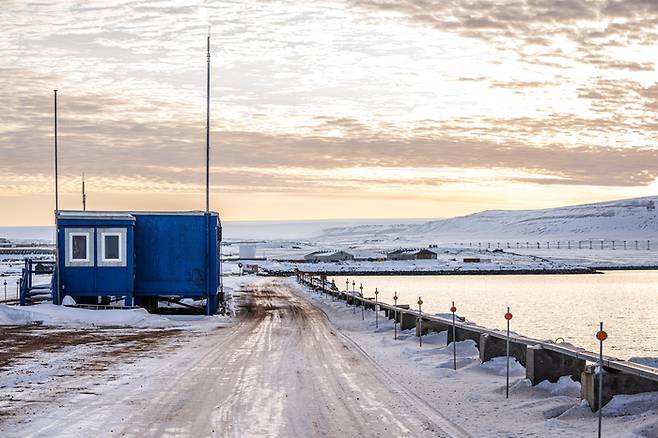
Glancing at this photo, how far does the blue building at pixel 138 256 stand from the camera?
34.7m

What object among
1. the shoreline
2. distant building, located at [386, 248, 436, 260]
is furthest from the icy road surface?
distant building, located at [386, 248, 436, 260]

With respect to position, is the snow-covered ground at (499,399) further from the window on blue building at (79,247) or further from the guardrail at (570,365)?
the window on blue building at (79,247)

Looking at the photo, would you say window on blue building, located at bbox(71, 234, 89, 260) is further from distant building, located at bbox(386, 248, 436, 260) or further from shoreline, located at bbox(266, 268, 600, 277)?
distant building, located at bbox(386, 248, 436, 260)

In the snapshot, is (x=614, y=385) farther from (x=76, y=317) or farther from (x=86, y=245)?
(x=86, y=245)

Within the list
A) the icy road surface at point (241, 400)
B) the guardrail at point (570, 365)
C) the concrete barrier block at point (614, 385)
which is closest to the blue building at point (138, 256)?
the icy road surface at point (241, 400)

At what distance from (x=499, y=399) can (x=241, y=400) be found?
181 inches

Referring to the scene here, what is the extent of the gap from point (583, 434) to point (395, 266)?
134552 millimetres

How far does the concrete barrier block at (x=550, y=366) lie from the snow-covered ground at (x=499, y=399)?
203 mm

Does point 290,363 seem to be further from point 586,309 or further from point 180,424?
point 586,309

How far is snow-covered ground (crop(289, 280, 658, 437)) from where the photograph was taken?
12141mm

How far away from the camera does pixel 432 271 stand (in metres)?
135

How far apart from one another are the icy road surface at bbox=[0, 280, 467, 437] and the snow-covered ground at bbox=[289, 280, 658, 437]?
0.55 m

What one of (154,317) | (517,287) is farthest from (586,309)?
(154,317)

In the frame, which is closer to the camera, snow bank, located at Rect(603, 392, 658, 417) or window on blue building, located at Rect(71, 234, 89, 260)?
snow bank, located at Rect(603, 392, 658, 417)
